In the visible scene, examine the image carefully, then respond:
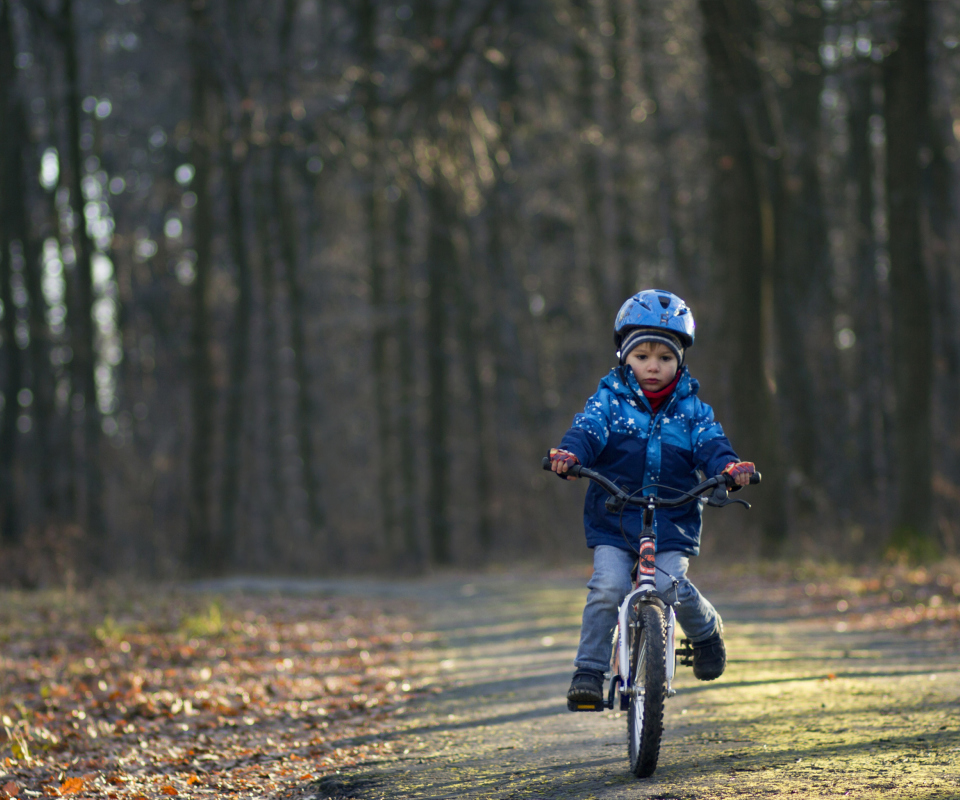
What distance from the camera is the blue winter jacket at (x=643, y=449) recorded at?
5.63 meters

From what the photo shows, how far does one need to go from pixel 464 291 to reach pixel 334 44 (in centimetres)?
670

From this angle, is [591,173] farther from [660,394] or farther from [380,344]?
[660,394]

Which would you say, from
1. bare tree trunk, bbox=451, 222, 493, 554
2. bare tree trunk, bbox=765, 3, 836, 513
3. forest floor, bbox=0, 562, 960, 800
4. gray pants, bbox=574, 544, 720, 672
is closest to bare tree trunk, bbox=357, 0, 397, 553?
bare tree trunk, bbox=451, 222, 493, 554

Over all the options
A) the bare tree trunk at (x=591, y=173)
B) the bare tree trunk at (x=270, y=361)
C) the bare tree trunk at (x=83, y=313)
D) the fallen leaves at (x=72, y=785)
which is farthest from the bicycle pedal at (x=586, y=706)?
the bare tree trunk at (x=270, y=361)

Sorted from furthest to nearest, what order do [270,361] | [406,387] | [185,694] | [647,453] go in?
[270,361] < [406,387] < [185,694] < [647,453]

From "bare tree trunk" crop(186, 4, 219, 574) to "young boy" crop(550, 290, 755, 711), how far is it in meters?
16.3

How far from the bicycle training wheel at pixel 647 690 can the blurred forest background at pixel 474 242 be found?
10.2 m

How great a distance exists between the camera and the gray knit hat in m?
5.72

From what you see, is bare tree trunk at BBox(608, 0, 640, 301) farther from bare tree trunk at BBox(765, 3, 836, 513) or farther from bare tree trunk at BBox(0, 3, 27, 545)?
bare tree trunk at BBox(0, 3, 27, 545)

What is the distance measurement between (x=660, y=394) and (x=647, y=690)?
1.52 meters

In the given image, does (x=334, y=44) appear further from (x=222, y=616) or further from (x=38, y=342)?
(x=222, y=616)

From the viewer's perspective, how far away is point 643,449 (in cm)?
570

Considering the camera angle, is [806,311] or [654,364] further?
[806,311]

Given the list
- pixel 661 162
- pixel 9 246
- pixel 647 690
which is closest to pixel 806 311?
pixel 661 162
